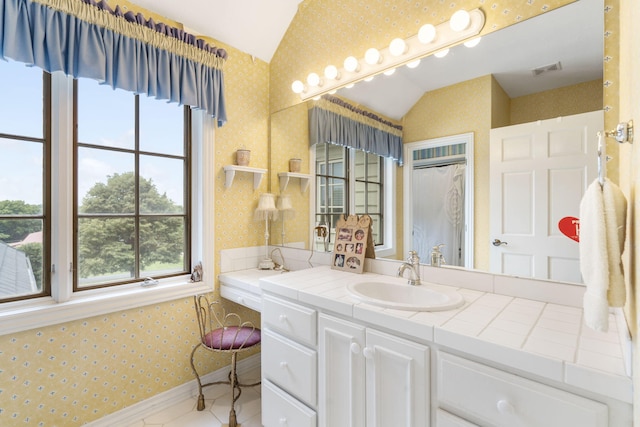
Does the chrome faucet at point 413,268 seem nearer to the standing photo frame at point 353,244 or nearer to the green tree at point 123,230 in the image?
the standing photo frame at point 353,244

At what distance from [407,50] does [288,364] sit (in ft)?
5.78

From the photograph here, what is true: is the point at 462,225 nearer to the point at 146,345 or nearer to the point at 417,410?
the point at 417,410

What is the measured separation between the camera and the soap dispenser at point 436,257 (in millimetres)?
1553

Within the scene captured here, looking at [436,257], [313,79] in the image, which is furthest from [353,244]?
[313,79]

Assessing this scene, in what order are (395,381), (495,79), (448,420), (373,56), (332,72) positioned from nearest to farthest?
1. (448,420)
2. (395,381)
3. (495,79)
4. (373,56)
5. (332,72)

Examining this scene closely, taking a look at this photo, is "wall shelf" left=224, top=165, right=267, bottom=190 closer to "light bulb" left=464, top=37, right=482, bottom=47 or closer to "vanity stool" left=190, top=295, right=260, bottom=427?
"vanity stool" left=190, top=295, right=260, bottom=427

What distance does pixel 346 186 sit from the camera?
2.01 meters

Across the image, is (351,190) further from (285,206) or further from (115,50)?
(115,50)

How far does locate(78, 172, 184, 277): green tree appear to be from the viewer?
1740 millimetres

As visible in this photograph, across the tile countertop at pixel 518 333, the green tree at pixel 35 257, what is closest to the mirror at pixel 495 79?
the tile countertop at pixel 518 333

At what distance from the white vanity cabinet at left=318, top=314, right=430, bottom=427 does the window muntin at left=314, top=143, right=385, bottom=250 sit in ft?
2.31

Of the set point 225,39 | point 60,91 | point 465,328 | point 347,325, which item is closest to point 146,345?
point 347,325

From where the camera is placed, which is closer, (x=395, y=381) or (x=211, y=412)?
(x=395, y=381)

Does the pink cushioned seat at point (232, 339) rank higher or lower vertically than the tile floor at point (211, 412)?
higher
